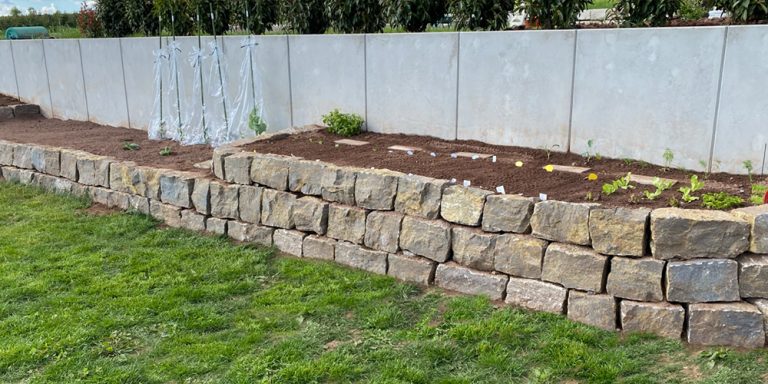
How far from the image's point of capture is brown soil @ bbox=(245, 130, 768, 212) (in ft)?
14.3

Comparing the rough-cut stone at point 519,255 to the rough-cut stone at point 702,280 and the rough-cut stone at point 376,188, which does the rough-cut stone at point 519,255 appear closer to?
the rough-cut stone at point 702,280

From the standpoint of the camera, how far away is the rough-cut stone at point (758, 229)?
347cm

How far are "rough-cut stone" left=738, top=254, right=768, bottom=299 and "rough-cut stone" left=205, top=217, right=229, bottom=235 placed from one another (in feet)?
13.4

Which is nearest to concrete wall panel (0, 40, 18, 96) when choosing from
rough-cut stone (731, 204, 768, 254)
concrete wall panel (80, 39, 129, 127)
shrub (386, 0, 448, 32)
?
concrete wall panel (80, 39, 129, 127)

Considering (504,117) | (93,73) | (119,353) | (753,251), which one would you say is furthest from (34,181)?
(753,251)

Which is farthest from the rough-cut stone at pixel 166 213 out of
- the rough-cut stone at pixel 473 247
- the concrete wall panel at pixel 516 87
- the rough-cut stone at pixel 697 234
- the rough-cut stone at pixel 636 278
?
the rough-cut stone at pixel 697 234

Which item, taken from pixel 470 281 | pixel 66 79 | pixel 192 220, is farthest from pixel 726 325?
pixel 66 79

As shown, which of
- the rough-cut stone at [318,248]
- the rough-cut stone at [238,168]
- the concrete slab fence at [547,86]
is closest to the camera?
the concrete slab fence at [547,86]

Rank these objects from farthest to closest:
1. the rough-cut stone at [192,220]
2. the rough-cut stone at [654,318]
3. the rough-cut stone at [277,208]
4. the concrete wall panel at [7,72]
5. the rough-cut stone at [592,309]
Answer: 1. the concrete wall panel at [7,72]
2. the rough-cut stone at [192,220]
3. the rough-cut stone at [277,208]
4. the rough-cut stone at [592,309]
5. the rough-cut stone at [654,318]

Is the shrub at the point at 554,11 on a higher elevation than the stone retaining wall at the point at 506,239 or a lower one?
higher

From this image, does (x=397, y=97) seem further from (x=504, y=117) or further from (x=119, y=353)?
(x=119, y=353)

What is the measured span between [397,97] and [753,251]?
12.5 feet

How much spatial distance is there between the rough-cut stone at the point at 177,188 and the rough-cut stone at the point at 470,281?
2699 mm

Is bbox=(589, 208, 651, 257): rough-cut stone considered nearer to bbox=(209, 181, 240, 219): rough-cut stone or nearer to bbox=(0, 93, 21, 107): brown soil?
bbox=(209, 181, 240, 219): rough-cut stone
